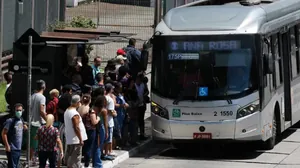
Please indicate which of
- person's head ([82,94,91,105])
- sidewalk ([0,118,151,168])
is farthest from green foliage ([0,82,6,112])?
person's head ([82,94,91,105])

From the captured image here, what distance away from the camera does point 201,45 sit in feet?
67.0

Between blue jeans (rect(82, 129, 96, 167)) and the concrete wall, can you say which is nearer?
blue jeans (rect(82, 129, 96, 167))

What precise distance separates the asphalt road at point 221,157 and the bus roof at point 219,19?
284cm

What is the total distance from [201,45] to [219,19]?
710 millimetres

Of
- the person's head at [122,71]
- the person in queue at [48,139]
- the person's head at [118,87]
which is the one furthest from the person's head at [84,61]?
the person in queue at [48,139]

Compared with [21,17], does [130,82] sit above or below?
below

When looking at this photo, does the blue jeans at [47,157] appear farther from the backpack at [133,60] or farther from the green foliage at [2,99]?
the backpack at [133,60]

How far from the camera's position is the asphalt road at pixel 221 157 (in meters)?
19.9

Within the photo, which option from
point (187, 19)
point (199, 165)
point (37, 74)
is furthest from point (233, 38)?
point (37, 74)

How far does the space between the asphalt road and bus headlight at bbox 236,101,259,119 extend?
1.07 metres

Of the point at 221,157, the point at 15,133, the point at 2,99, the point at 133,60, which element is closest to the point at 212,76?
the point at 221,157

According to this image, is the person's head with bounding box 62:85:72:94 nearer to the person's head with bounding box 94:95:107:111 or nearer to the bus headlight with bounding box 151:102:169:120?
the person's head with bounding box 94:95:107:111

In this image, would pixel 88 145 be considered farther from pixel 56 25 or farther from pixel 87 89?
pixel 56 25

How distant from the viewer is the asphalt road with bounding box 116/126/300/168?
65.3 ft
